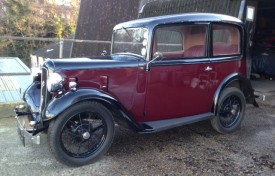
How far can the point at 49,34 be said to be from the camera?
2006cm

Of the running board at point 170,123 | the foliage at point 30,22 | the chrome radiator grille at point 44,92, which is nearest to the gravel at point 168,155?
the running board at point 170,123

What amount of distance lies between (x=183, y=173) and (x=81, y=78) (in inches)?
61.6

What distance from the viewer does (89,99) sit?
3252mm

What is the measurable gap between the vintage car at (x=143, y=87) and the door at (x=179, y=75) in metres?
0.01

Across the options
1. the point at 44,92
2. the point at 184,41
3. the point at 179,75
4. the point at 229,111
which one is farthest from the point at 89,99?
the point at 229,111

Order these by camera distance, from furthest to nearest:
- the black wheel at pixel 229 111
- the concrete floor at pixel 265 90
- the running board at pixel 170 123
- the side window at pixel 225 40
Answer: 1. the concrete floor at pixel 265 90
2. the black wheel at pixel 229 111
3. the side window at pixel 225 40
4. the running board at pixel 170 123

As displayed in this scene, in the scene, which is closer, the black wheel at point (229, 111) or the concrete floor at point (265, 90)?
the black wheel at point (229, 111)

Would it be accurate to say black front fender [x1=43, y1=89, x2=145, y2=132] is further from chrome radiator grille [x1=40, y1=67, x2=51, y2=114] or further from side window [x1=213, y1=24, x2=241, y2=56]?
side window [x1=213, y1=24, x2=241, y2=56]

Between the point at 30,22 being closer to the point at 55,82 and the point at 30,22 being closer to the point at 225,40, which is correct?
the point at 225,40

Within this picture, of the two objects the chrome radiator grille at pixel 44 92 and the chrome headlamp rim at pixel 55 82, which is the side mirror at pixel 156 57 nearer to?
the chrome headlamp rim at pixel 55 82

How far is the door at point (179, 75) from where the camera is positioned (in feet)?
12.4

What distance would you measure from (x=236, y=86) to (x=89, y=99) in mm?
2620

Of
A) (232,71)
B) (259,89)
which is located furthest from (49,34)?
(232,71)

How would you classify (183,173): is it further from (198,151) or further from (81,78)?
(81,78)
